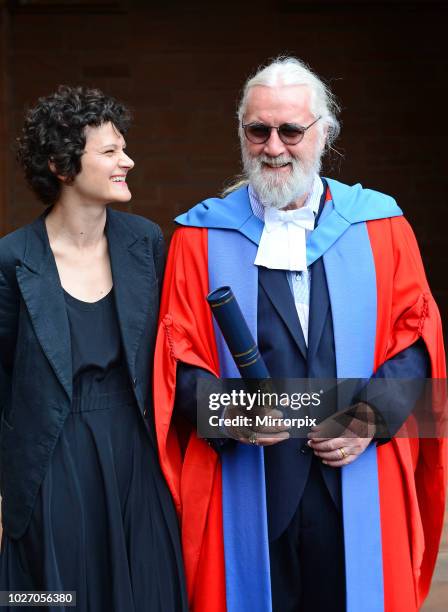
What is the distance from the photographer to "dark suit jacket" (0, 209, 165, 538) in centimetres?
313

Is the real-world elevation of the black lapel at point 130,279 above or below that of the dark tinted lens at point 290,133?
below

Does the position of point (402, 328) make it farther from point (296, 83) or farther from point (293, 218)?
point (296, 83)

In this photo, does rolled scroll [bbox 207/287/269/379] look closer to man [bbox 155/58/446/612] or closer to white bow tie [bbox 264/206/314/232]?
man [bbox 155/58/446/612]

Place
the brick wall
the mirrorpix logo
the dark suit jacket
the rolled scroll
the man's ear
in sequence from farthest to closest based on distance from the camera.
→ the brick wall
the man's ear
the dark suit jacket
the mirrorpix logo
the rolled scroll

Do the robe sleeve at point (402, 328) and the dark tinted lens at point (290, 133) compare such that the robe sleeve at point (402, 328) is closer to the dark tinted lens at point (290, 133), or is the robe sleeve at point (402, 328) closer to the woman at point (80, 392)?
the dark tinted lens at point (290, 133)

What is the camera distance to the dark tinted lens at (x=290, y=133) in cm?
318

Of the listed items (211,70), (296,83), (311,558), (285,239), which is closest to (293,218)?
(285,239)

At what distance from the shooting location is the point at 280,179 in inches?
127

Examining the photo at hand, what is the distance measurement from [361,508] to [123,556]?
2.27 feet

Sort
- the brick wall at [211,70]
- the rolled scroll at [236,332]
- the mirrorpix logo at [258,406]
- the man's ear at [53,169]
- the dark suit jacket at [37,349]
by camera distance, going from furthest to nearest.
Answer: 1. the brick wall at [211,70]
2. the man's ear at [53,169]
3. the dark suit jacket at [37,349]
4. the mirrorpix logo at [258,406]
5. the rolled scroll at [236,332]

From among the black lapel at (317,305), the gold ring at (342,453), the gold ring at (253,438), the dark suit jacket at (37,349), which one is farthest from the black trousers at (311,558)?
the dark suit jacket at (37,349)

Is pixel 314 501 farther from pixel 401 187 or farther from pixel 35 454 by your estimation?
pixel 401 187

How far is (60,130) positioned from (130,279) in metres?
0.47

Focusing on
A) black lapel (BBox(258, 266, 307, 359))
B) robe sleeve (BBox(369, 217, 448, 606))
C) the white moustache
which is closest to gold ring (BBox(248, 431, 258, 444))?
black lapel (BBox(258, 266, 307, 359))
